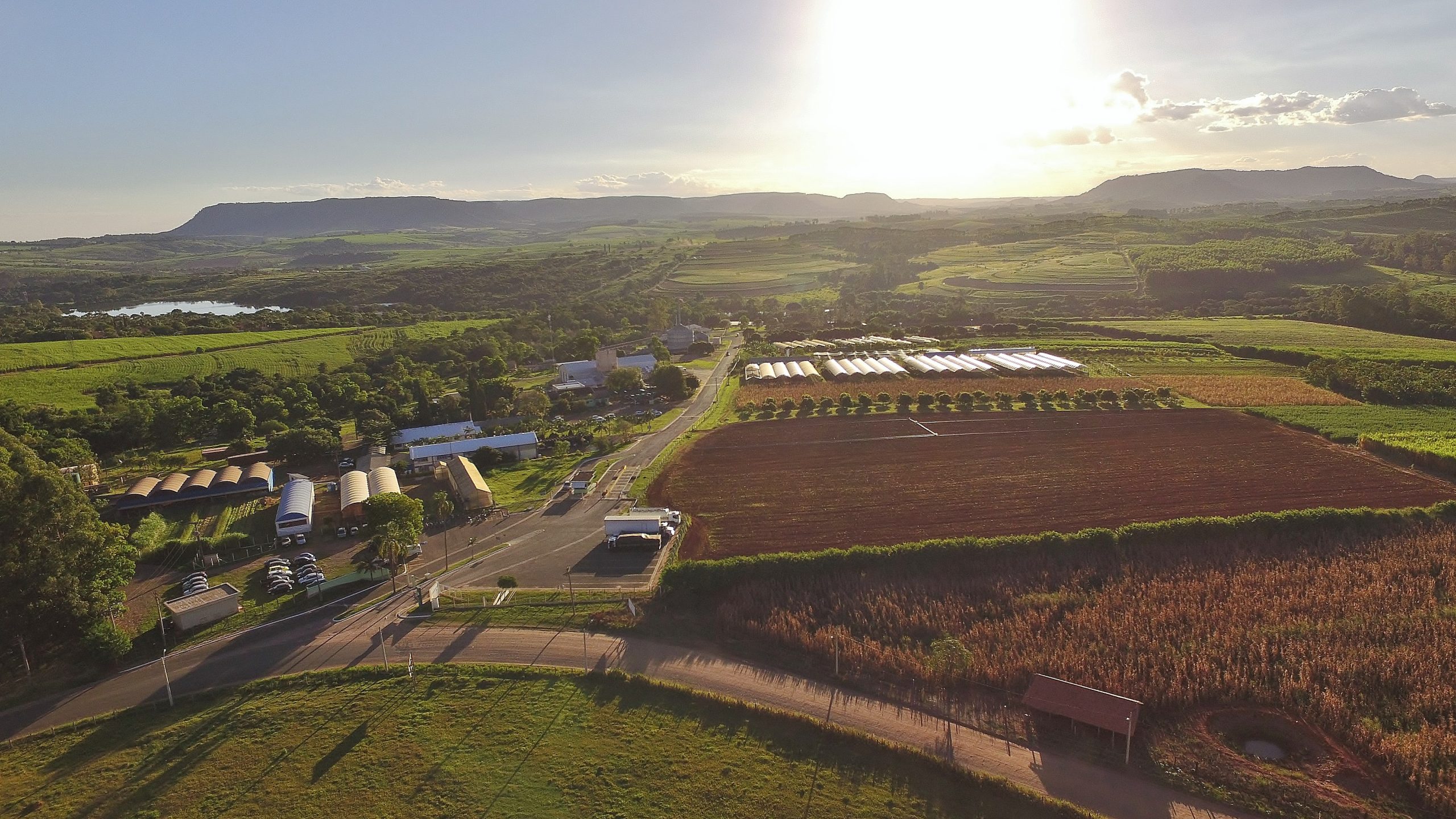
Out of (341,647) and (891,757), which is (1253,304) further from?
(341,647)

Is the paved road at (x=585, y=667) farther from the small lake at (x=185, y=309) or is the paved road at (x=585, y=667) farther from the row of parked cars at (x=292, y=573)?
the small lake at (x=185, y=309)

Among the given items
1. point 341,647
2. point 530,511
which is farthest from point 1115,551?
point 341,647

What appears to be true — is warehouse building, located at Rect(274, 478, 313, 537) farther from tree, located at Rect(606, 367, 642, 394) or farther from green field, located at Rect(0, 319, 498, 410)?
green field, located at Rect(0, 319, 498, 410)

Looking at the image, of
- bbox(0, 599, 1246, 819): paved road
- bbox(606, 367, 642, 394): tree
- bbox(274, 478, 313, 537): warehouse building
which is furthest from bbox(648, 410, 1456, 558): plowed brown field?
bbox(274, 478, 313, 537): warehouse building

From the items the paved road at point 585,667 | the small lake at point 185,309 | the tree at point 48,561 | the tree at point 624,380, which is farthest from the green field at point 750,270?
the tree at point 48,561

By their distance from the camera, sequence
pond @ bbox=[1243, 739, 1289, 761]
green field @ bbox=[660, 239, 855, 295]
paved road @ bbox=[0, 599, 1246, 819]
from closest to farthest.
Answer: paved road @ bbox=[0, 599, 1246, 819] → pond @ bbox=[1243, 739, 1289, 761] → green field @ bbox=[660, 239, 855, 295]

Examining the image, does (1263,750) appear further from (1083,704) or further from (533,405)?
(533,405)

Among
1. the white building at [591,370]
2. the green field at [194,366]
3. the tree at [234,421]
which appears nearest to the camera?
the tree at [234,421]
